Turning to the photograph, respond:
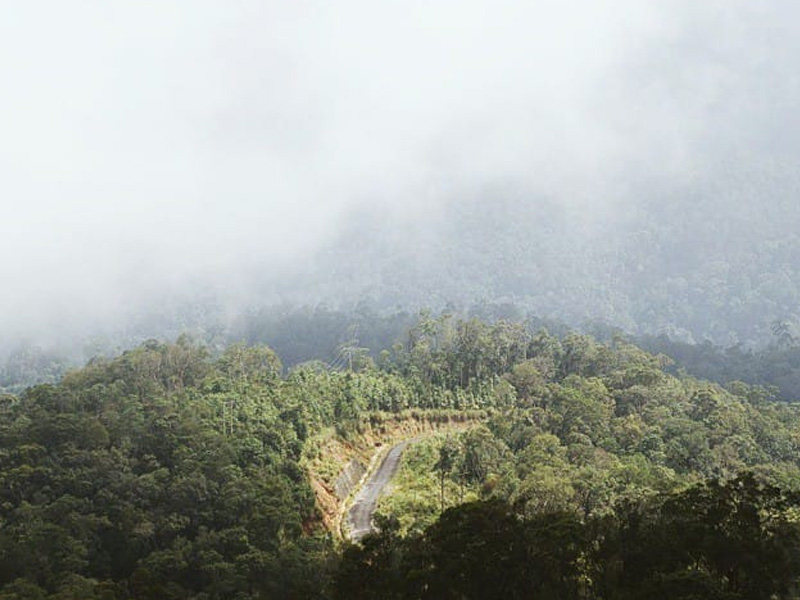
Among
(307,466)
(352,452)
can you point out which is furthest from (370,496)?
(352,452)

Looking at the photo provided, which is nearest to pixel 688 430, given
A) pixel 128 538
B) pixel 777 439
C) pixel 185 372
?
pixel 777 439

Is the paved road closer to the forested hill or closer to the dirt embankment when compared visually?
the dirt embankment

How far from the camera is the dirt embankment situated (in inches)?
2559

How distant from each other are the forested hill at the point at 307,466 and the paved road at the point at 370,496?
14.1ft

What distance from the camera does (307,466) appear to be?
6719 centimetres

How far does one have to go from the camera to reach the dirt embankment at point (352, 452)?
213ft

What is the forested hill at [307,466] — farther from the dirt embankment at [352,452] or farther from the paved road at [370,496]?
the paved road at [370,496]

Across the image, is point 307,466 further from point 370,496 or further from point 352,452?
point 352,452

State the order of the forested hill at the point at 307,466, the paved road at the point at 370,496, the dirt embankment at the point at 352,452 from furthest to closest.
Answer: the dirt embankment at the point at 352,452, the paved road at the point at 370,496, the forested hill at the point at 307,466

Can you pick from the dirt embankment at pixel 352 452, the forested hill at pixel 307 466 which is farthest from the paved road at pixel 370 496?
the forested hill at pixel 307 466

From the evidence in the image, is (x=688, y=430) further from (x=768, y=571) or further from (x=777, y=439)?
(x=768, y=571)

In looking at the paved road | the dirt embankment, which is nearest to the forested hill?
the dirt embankment

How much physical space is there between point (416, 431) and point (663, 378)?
111ft

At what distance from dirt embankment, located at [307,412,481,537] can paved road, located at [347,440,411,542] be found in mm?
1028
